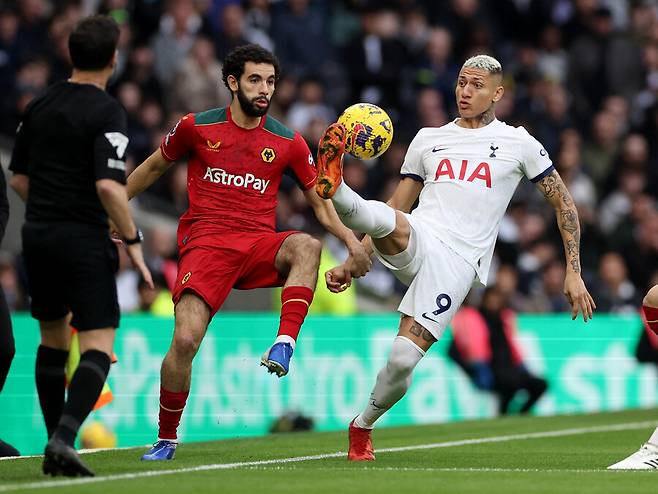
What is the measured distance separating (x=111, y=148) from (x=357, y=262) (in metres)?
1.93

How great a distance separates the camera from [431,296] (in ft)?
29.5

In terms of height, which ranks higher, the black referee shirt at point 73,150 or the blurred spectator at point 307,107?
the blurred spectator at point 307,107

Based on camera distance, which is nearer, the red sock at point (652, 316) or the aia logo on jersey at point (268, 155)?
the red sock at point (652, 316)

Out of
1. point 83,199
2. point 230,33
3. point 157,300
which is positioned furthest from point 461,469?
point 230,33

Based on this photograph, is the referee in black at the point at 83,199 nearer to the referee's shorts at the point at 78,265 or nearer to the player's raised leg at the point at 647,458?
the referee's shorts at the point at 78,265

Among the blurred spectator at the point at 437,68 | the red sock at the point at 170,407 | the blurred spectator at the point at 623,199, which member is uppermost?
the blurred spectator at the point at 437,68

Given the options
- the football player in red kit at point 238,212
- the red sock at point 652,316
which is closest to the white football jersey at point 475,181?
the football player in red kit at point 238,212

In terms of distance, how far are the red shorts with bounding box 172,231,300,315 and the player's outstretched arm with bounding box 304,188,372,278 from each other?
278 mm

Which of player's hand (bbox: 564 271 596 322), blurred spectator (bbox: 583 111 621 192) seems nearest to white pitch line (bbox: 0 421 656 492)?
player's hand (bbox: 564 271 596 322)

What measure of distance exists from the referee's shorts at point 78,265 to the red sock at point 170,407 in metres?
1.26

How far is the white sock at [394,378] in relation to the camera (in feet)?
29.0

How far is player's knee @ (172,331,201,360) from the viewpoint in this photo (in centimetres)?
878

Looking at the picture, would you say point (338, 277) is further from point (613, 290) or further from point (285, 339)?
point (613, 290)

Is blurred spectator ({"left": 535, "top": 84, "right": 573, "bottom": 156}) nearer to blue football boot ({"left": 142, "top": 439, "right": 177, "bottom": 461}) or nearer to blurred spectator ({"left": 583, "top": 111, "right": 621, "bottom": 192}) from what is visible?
blurred spectator ({"left": 583, "top": 111, "right": 621, "bottom": 192})
